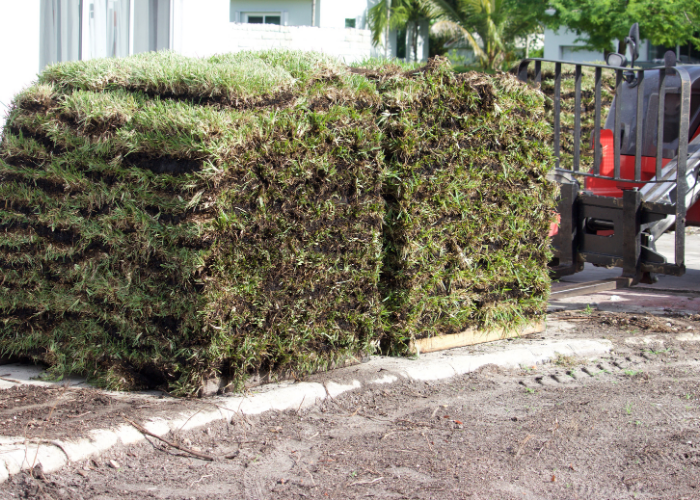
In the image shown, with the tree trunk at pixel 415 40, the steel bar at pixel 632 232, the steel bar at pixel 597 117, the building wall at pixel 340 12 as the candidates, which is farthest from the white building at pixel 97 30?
the tree trunk at pixel 415 40

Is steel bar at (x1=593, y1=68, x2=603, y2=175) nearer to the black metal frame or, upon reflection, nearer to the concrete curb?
the black metal frame

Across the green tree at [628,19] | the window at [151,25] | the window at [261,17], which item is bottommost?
the window at [151,25]

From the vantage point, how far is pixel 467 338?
5621 millimetres

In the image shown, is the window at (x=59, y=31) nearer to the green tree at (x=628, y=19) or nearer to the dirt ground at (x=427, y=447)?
the dirt ground at (x=427, y=447)

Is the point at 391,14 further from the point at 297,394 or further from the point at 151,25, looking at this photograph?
the point at 297,394

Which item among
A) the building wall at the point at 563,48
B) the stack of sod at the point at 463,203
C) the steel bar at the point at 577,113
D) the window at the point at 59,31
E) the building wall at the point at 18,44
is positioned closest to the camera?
the stack of sod at the point at 463,203

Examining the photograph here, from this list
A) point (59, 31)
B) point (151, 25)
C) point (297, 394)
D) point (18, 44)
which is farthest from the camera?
point (151, 25)

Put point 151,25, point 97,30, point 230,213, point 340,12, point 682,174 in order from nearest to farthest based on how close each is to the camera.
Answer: point 230,213 → point 682,174 → point 97,30 → point 151,25 → point 340,12

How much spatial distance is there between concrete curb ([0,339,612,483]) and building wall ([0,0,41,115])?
459 cm

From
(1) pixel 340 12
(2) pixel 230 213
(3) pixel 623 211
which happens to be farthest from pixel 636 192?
(1) pixel 340 12

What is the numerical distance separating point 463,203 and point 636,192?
222cm

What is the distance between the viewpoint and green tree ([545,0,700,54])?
26281 millimetres

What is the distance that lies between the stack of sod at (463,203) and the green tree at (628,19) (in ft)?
75.6

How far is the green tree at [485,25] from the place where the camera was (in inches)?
1352
